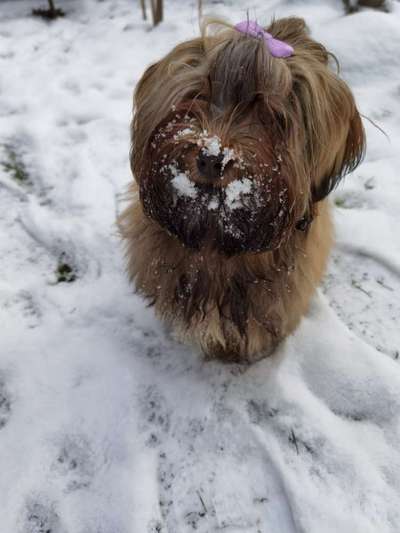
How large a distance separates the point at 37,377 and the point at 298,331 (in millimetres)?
1236

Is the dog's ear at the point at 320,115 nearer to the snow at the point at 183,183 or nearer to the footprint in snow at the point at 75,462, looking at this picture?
the snow at the point at 183,183

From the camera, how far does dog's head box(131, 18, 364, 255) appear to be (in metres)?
1.45

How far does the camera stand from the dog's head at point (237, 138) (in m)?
1.45

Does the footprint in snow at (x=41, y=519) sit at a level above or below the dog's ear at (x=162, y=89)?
below

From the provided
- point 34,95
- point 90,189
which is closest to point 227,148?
point 90,189

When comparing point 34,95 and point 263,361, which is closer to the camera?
point 263,361

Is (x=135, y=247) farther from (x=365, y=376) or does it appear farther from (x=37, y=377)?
(x=365, y=376)

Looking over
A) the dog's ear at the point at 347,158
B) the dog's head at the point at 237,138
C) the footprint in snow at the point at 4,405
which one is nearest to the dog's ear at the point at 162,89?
the dog's head at the point at 237,138

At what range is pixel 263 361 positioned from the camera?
237 cm

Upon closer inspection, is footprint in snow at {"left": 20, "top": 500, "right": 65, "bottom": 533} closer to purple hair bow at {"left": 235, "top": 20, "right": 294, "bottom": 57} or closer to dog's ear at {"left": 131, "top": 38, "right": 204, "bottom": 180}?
dog's ear at {"left": 131, "top": 38, "right": 204, "bottom": 180}

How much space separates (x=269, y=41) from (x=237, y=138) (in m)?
0.37

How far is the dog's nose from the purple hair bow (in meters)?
0.42

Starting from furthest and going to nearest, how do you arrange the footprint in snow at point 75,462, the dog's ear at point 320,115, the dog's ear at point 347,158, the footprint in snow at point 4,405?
the footprint in snow at point 4,405 < the footprint in snow at point 75,462 < the dog's ear at point 347,158 < the dog's ear at point 320,115

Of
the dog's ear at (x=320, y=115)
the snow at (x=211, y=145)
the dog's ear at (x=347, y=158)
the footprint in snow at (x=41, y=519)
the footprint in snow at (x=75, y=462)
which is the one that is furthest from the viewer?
the footprint in snow at (x=75, y=462)
